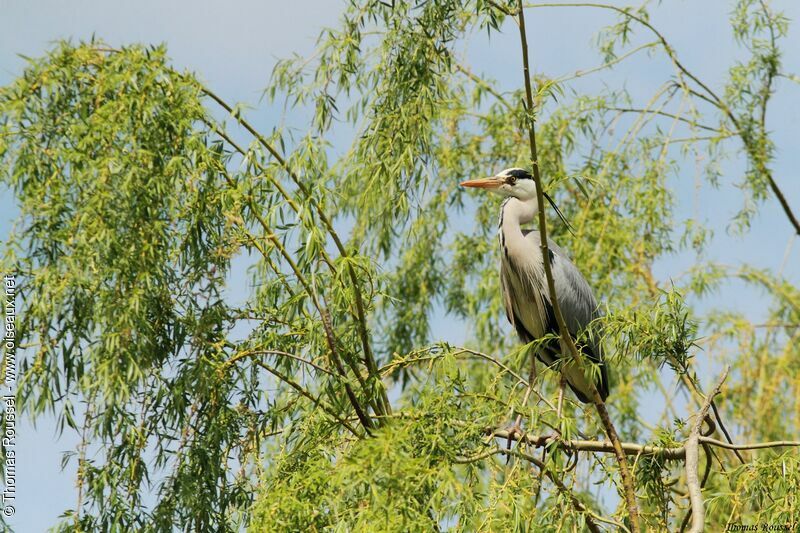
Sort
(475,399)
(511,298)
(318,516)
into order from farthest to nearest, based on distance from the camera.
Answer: (511,298), (475,399), (318,516)

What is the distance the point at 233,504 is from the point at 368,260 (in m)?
0.83

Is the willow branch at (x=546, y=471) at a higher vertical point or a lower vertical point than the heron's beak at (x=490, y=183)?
lower

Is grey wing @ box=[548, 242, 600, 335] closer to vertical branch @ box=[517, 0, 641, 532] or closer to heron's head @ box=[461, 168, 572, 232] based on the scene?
heron's head @ box=[461, 168, 572, 232]

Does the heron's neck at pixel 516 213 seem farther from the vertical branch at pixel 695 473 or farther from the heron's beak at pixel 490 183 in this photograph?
the vertical branch at pixel 695 473

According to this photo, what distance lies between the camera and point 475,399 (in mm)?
2951

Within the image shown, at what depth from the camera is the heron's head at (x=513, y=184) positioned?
4672 mm

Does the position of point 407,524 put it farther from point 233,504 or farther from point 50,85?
point 50,85

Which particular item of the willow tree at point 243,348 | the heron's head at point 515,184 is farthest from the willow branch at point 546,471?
the heron's head at point 515,184

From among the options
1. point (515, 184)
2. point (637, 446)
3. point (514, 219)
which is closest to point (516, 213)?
point (514, 219)

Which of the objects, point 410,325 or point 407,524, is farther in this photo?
point 410,325

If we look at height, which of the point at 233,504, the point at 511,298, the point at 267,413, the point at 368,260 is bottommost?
the point at 233,504

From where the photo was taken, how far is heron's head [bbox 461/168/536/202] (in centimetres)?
467

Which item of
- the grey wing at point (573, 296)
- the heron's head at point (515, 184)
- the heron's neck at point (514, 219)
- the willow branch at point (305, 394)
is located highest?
the heron's head at point (515, 184)

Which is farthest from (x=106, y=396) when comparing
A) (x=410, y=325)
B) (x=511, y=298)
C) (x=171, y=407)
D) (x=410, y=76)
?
(x=410, y=325)
